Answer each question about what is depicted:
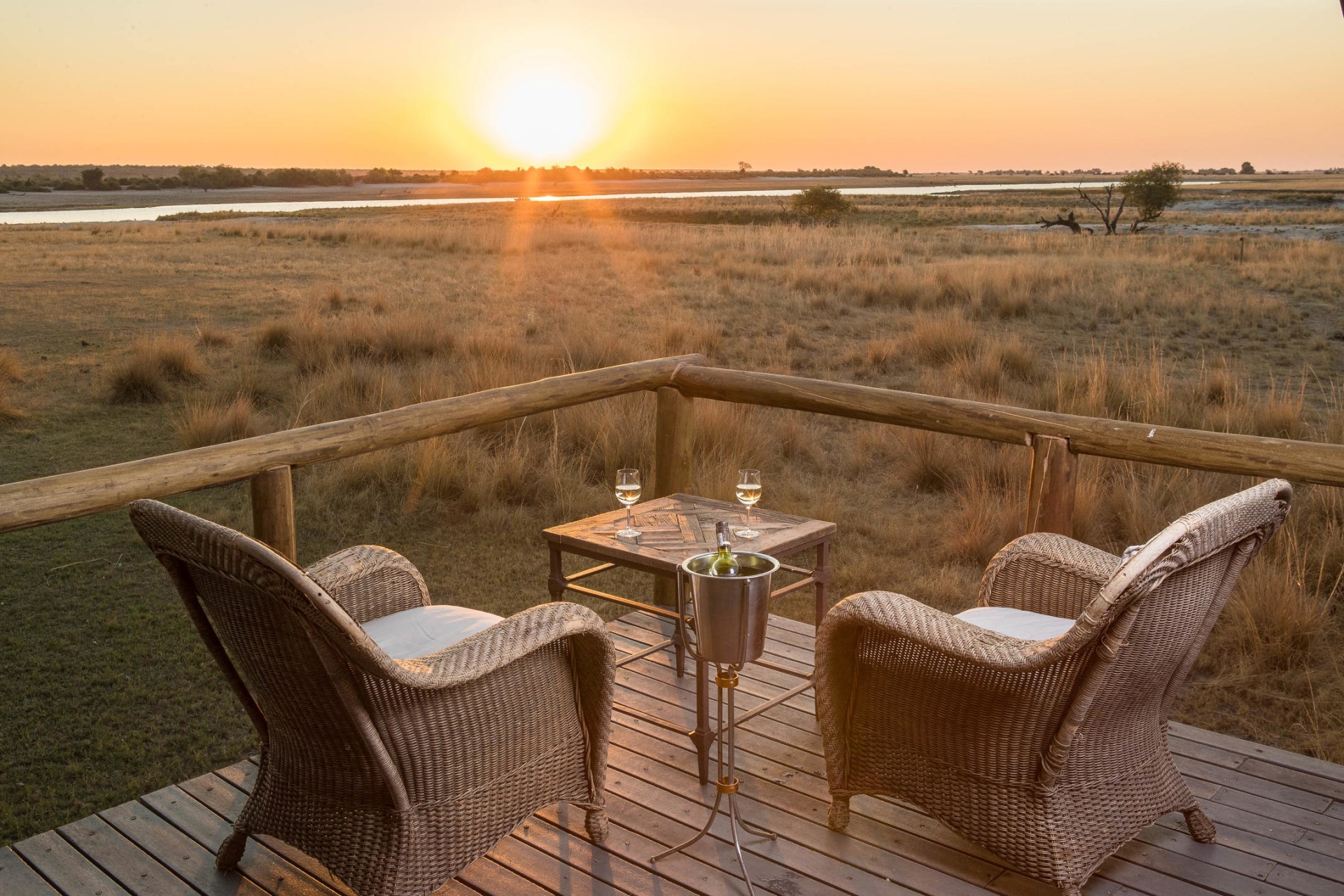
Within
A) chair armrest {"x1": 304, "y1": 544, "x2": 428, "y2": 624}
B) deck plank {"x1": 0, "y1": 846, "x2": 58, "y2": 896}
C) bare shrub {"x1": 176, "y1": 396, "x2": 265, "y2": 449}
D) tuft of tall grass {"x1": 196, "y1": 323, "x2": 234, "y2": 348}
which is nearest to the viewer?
deck plank {"x1": 0, "y1": 846, "x2": 58, "y2": 896}

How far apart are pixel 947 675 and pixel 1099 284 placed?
1521 centimetres

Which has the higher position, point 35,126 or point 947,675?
point 35,126

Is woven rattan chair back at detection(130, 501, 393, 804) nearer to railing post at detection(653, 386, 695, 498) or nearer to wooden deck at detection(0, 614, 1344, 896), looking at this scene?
wooden deck at detection(0, 614, 1344, 896)

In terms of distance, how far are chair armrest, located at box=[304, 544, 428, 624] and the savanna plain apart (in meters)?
1.39

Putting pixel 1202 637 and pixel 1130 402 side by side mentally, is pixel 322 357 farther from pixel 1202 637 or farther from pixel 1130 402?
pixel 1202 637

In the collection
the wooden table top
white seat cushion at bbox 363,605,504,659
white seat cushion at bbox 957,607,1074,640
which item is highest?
the wooden table top

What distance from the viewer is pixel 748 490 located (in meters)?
3.30

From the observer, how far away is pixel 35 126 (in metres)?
21.1

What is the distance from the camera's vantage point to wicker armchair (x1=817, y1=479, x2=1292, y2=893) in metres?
2.16

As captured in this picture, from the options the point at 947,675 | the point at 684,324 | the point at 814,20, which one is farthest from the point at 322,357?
the point at 947,675

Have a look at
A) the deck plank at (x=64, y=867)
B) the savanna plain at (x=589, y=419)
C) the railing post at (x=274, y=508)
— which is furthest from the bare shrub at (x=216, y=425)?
the deck plank at (x=64, y=867)

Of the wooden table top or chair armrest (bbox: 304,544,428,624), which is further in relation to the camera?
the wooden table top

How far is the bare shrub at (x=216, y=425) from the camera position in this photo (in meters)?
7.72

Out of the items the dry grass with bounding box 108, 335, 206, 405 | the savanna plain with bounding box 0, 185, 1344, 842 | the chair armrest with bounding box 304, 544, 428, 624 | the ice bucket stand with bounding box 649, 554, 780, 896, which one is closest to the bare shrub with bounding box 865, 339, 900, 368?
the savanna plain with bounding box 0, 185, 1344, 842
